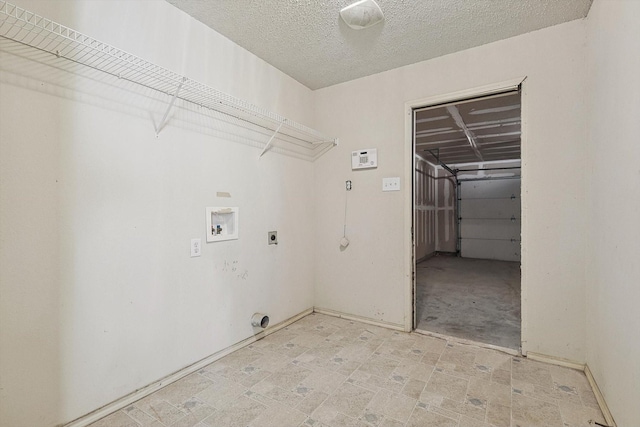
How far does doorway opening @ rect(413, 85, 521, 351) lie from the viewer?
9.67ft

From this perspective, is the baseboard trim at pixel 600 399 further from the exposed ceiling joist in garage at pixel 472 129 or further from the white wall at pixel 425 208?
the white wall at pixel 425 208

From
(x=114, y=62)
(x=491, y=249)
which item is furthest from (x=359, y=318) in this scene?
(x=491, y=249)

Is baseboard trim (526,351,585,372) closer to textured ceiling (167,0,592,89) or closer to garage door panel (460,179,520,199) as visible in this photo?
textured ceiling (167,0,592,89)

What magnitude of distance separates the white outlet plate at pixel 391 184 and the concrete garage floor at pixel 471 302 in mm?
1379

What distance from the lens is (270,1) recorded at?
72.5 inches

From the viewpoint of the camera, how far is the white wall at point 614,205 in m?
1.24

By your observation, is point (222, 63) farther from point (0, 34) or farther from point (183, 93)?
point (0, 34)

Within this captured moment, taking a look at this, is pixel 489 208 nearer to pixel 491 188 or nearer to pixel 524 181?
pixel 491 188

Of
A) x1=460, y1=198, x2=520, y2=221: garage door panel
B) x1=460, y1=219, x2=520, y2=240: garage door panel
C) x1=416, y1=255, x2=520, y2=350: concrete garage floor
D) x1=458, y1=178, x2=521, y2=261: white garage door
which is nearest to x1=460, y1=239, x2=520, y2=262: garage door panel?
x1=458, y1=178, x2=521, y2=261: white garage door

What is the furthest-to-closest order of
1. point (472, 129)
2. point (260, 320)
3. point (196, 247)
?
1. point (472, 129)
2. point (260, 320)
3. point (196, 247)

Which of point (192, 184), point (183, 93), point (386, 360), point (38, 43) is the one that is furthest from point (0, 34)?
point (386, 360)

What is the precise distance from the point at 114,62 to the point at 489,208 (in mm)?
8142

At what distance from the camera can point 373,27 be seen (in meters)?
2.12

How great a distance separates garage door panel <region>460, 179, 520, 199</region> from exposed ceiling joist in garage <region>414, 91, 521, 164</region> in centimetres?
68
